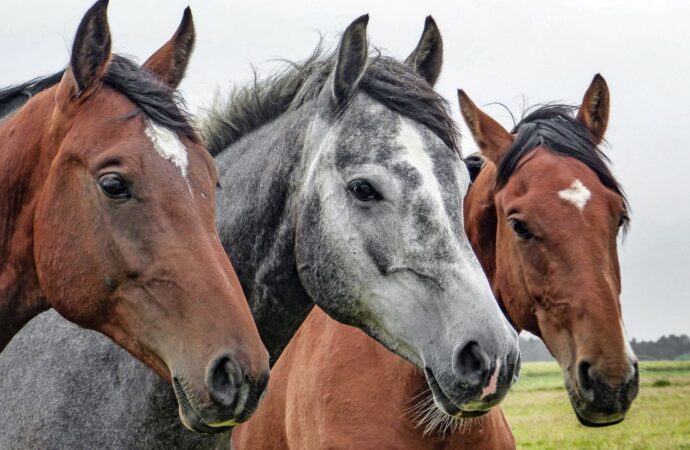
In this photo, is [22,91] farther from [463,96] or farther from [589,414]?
[589,414]

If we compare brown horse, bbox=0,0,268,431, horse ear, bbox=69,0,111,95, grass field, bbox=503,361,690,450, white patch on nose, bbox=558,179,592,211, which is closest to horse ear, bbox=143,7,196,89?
brown horse, bbox=0,0,268,431

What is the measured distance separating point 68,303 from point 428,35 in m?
2.94

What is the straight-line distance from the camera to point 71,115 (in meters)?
4.27

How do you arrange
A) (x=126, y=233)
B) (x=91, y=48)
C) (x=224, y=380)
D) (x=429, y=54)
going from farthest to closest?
(x=429, y=54), (x=91, y=48), (x=126, y=233), (x=224, y=380)

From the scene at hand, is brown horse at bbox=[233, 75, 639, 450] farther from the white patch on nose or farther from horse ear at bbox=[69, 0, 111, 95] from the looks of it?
horse ear at bbox=[69, 0, 111, 95]

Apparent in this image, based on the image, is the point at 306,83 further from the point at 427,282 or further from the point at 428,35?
the point at 427,282

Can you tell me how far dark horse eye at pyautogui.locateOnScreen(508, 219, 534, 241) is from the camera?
6.23 meters

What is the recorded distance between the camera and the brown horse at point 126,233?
376cm

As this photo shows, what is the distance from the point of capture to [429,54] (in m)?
6.00

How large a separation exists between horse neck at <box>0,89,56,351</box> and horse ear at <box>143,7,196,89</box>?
0.69 metres

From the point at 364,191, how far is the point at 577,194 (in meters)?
1.90

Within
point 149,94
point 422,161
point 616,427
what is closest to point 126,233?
point 149,94

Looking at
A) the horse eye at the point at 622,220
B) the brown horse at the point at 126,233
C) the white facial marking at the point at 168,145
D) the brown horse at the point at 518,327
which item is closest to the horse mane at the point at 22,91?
the brown horse at the point at 126,233

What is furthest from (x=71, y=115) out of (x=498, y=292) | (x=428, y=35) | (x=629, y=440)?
(x=629, y=440)
